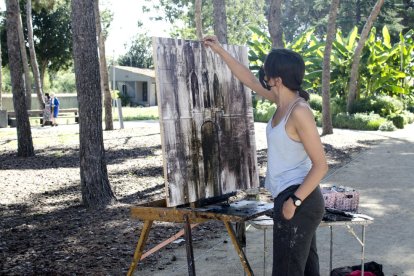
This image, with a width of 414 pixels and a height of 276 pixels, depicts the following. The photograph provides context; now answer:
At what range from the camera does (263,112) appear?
111ft

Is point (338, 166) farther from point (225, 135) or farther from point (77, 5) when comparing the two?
point (225, 135)

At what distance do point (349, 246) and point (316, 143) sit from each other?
3.88m

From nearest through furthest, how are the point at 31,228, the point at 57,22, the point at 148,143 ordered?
1. the point at 31,228
2. the point at 148,143
3. the point at 57,22

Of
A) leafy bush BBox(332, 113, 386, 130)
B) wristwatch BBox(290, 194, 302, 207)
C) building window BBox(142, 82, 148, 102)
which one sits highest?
building window BBox(142, 82, 148, 102)

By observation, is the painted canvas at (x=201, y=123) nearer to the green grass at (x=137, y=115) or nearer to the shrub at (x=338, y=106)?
the shrub at (x=338, y=106)

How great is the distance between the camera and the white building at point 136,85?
227 ft

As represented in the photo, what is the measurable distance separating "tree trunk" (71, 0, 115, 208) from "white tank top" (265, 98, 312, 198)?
5.67 meters

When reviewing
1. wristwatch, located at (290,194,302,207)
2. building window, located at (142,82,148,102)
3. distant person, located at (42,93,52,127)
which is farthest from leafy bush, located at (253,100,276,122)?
building window, located at (142,82,148,102)

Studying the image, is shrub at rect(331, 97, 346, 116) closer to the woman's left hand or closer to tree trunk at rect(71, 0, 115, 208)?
tree trunk at rect(71, 0, 115, 208)

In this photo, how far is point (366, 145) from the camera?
20594 millimetres

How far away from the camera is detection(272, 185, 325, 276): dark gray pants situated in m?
3.70

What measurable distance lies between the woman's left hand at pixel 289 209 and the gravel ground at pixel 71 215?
9.67ft

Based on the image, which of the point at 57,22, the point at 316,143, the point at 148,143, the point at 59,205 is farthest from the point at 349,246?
the point at 57,22

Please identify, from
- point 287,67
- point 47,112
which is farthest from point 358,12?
point 287,67
